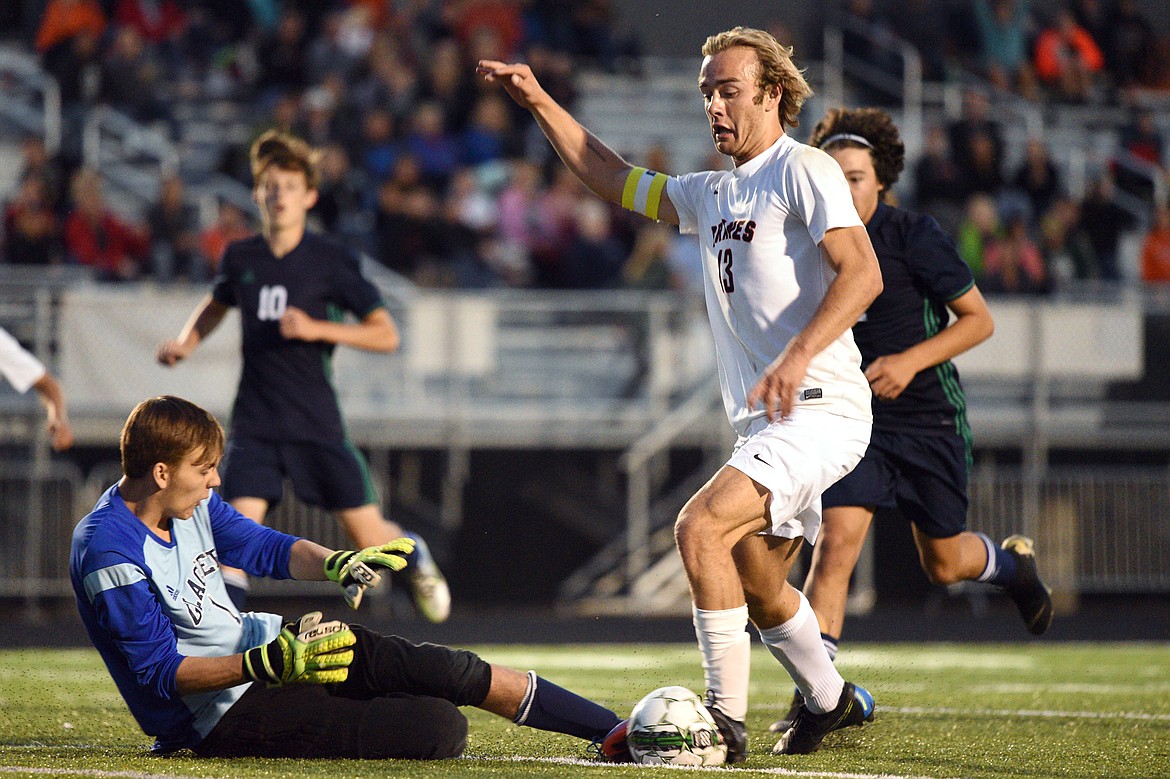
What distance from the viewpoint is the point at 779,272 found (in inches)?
205

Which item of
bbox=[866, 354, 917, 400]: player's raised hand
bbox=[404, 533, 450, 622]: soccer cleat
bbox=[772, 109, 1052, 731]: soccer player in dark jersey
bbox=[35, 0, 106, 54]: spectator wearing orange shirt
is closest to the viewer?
bbox=[866, 354, 917, 400]: player's raised hand

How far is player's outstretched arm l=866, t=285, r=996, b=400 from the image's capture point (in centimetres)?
622

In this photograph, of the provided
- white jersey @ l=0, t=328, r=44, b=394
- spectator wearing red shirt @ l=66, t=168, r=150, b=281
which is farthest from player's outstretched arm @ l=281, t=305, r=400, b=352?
spectator wearing red shirt @ l=66, t=168, r=150, b=281

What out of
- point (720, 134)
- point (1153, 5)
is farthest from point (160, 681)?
point (1153, 5)

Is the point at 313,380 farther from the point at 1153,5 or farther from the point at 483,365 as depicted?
the point at 1153,5

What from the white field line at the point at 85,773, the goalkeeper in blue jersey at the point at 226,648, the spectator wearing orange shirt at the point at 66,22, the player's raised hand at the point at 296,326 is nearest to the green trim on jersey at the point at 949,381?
the goalkeeper in blue jersey at the point at 226,648

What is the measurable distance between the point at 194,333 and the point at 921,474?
360cm

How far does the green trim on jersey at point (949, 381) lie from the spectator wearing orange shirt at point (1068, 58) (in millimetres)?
13594

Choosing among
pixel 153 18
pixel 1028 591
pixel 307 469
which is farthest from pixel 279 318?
pixel 153 18

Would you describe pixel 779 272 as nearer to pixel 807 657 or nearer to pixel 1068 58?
pixel 807 657

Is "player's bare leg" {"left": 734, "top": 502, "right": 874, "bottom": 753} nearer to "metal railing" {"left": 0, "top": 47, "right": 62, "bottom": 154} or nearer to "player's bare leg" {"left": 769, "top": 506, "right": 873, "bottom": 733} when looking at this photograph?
"player's bare leg" {"left": 769, "top": 506, "right": 873, "bottom": 733}

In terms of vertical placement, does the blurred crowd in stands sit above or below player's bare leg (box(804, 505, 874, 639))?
above

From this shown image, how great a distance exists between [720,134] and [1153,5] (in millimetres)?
17522

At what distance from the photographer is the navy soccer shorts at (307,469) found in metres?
7.84
